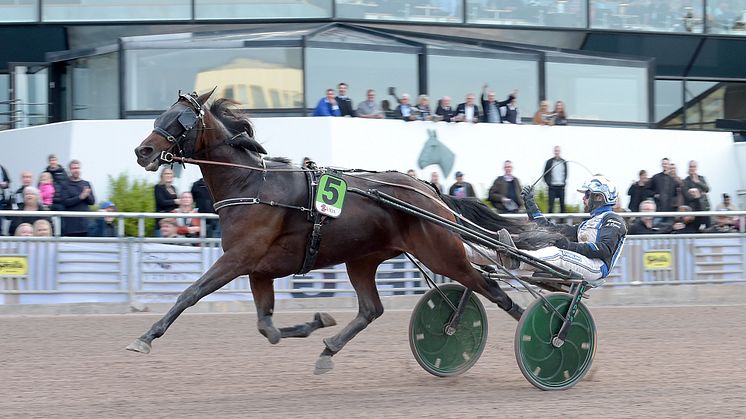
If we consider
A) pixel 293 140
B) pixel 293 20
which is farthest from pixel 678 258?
pixel 293 20

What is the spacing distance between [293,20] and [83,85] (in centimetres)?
355

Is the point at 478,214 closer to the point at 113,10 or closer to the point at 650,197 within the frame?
the point at 650,197

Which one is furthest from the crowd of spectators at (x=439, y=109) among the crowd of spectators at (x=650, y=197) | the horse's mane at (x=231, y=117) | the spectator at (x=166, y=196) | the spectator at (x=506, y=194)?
the horse's mane at (x=231, y=117)

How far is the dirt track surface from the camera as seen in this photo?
21.2 ft

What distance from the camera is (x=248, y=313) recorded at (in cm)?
1202

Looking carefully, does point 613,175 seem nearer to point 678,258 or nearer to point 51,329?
point 678,258

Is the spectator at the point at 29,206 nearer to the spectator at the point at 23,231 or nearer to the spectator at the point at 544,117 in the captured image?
the spectator at the point at 23,231

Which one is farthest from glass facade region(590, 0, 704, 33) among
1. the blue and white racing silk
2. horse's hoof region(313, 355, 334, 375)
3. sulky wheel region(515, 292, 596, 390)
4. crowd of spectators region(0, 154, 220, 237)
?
horse's hoof region(313, 355, 334, 375)

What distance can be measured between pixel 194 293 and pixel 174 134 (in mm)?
1088

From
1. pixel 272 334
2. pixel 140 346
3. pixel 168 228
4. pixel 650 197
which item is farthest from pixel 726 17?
pixel 140 346

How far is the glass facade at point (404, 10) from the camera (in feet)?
60.1

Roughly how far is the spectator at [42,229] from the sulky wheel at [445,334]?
5.29 m

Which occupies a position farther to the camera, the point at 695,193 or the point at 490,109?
the point at 490,109

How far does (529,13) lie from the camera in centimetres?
1938
